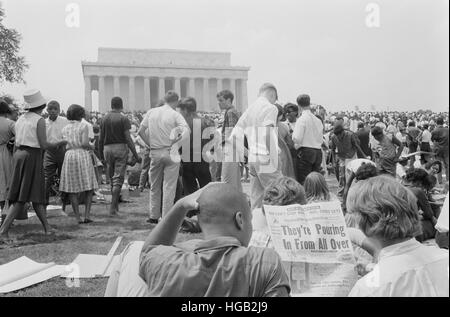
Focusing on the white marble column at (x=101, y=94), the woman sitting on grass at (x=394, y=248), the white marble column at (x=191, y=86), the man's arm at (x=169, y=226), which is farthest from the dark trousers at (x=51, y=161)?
the white marble column at (x=191, y=86)

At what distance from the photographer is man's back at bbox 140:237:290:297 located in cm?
184

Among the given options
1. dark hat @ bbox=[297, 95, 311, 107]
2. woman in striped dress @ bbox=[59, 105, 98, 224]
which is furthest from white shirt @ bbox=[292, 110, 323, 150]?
woman in striped dress @ bbox=[59, 105, 98, 224]

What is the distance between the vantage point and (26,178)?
5539 mm

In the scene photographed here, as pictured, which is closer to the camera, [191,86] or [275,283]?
[275,283]

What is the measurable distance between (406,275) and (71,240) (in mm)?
4390

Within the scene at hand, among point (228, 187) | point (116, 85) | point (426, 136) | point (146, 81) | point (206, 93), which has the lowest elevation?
point (426, 136)

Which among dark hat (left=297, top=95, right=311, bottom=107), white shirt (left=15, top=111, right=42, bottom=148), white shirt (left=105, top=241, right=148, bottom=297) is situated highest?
dark hat (left=297, top=95, right=311, bottom=107)

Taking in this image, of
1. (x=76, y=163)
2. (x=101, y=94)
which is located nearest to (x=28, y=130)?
(x=76, y=163)

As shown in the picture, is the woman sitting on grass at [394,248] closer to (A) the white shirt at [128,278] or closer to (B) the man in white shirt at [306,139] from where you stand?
(A) the white shirt at [128,278]

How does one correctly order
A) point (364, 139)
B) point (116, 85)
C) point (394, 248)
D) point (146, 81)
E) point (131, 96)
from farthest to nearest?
point (131, 96)
point (116, 85)
point (146, 81)
point (364, 139)
point (394, 248)

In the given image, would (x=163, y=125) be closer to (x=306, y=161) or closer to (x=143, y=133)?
(x=143, y=133)

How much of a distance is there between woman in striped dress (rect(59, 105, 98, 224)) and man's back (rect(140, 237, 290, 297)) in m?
4.95

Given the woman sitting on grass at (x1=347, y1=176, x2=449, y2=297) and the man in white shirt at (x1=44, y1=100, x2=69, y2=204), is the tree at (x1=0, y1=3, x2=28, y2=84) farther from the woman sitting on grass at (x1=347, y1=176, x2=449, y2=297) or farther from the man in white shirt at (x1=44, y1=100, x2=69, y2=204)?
the woman sitting on grass at (x1=347, y1=176, x2=449, y2=297)

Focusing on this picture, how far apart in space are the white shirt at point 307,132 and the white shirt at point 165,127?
1442 millimetres
